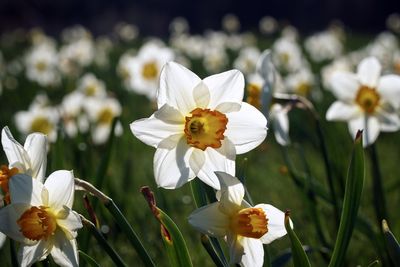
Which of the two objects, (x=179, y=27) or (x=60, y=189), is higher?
(x=179, y=27)

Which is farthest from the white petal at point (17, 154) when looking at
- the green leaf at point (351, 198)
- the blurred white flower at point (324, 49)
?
the blurred white flower at point (324, 49)

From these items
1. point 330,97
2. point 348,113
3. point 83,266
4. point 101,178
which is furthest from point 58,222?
point 330,97

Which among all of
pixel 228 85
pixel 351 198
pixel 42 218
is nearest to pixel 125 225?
pixel 42 218

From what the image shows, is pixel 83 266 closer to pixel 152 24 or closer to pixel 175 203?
pixel 175 203

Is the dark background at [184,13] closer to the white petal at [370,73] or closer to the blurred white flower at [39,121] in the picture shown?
the blurred white flower at [39,121]

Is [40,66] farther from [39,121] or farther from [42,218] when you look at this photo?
[42,218]

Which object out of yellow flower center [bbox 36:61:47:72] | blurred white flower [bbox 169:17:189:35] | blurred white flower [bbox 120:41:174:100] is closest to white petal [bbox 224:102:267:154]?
blurred white flower [bbox 120:41:174:100]

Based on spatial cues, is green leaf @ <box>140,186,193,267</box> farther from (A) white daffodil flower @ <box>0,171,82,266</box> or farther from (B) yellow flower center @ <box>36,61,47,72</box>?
(B) yellow flower center @ <box>36,61,47,72</box>
